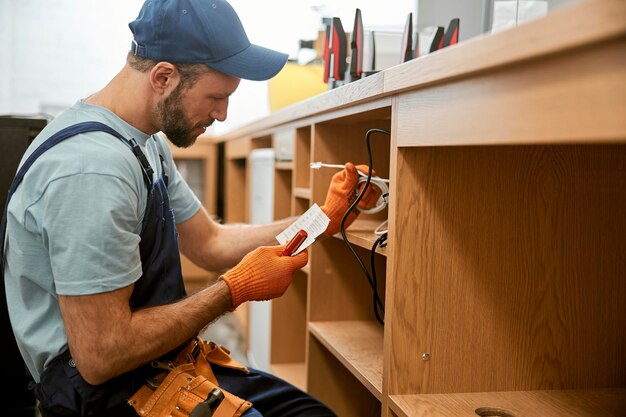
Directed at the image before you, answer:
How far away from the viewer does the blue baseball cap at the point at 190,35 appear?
119 centimetres

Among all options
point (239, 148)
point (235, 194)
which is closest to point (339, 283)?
point (239, 148)

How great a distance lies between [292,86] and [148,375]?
175cm

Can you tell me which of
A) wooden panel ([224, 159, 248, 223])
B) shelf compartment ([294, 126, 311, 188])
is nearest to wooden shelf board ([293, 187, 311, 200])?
shelf compartment ([294, 126, 311, 188])

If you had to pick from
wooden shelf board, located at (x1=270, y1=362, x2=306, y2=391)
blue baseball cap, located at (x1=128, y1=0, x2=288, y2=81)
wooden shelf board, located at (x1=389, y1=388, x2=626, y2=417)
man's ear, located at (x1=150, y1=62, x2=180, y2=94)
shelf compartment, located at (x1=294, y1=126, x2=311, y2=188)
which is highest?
blue baseball cap, located at (x1=128, y1=0, x2=288, y2=81)

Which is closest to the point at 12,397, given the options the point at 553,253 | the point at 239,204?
the point at 553,253

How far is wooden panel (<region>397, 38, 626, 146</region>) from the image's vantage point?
1.88 ft

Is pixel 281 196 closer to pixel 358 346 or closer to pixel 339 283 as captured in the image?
pixel 339 283

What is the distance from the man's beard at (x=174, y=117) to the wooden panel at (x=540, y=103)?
0.55 metres

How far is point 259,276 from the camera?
123cm

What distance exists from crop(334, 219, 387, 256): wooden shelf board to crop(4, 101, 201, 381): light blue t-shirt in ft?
1.54

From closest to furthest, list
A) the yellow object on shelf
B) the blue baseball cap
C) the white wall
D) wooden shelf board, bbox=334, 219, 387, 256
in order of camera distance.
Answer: the blue baseball cap < wooden shelf board, bbox=334, 219, 387, 256 < the yellow object on shelf < the white wall

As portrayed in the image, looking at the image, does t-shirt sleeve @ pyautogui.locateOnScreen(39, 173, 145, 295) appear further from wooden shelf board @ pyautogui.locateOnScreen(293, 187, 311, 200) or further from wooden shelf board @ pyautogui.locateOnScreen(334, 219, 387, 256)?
wooden shelf board @ pyautogui.locateOnScreen(293, 187, 311, 200)

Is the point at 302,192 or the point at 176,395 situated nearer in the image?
the point at 176,395

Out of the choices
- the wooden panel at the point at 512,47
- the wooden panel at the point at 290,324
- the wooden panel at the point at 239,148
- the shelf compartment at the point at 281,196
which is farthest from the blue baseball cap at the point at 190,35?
the wooden panel at the point at 239,148
